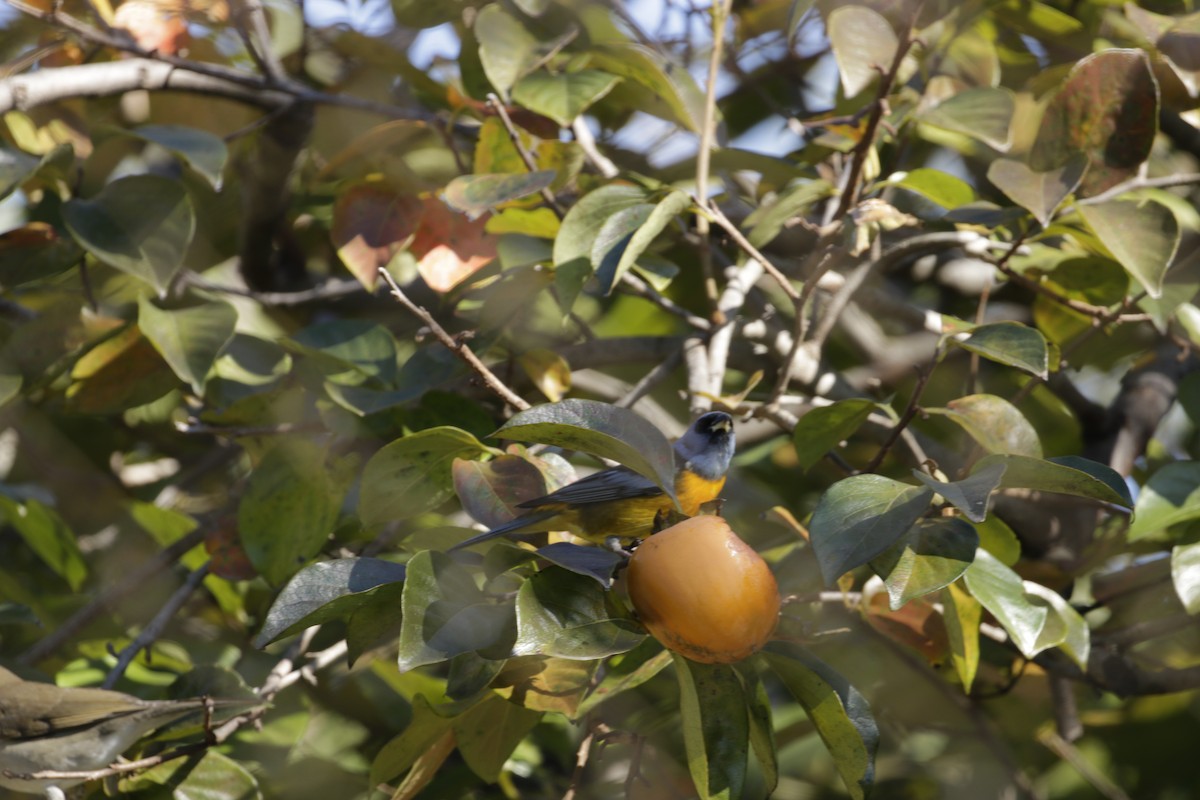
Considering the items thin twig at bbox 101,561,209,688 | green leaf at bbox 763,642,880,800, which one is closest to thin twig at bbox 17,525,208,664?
thin twig at bbox 101,561,209,688

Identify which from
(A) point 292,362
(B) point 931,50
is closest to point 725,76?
(B) point 931,50

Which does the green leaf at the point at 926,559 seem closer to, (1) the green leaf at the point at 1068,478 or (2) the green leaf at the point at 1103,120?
(1) the green leaf at the point at 1068,478

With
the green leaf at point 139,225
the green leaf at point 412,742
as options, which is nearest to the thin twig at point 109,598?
the green leaf at point 139,225

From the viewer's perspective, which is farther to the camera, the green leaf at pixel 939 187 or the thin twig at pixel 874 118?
the green leaf at pixel 939 187

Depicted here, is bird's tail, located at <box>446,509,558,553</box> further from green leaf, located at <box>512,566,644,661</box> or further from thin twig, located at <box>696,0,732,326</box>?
thin twig, located at <box>696,0,732,326</box>

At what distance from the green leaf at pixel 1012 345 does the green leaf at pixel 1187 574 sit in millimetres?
456

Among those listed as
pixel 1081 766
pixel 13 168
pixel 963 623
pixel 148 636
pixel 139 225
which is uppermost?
pixel 13 168

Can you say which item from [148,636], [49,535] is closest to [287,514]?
[148,636]

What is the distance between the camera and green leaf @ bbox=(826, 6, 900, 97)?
1.94 metres

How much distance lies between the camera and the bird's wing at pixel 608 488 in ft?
5.02

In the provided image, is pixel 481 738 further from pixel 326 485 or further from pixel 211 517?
pixel 211 517

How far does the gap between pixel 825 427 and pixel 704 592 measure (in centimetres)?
52

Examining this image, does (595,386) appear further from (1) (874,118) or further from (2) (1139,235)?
(2) (1139,235)

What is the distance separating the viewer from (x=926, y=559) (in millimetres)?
1226
